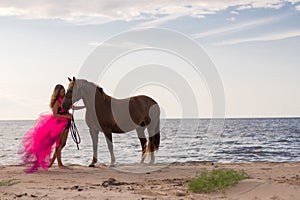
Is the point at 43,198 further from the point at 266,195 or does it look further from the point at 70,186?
the point at 266,195

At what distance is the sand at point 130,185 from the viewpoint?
275 inches

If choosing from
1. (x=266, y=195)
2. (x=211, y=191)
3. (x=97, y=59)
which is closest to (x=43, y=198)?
(x=211, y=191)

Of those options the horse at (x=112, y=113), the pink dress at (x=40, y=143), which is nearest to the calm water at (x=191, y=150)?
the horse at (x=112, y=113)

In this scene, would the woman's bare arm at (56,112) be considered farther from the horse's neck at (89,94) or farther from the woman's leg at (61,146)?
the horse's neck at (89,94)

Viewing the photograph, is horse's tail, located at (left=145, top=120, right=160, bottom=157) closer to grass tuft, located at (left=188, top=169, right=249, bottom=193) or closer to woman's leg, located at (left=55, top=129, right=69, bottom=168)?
woman's leg, located at (left=55, top=129, right=69, bottom=168)

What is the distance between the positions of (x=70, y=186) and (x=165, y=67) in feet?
14.4

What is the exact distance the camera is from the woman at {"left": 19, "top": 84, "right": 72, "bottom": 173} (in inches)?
401

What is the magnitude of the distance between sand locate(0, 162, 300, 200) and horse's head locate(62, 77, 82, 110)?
1.65 metres

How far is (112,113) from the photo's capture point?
11477 mm

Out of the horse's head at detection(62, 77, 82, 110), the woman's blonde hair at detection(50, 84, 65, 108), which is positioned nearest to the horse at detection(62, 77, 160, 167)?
the horse's head at detection(62, 77, 82, 110)

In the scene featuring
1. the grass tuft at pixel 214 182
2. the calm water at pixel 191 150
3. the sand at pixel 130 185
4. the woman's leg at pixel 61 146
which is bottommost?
the calm water at pixel 191 150

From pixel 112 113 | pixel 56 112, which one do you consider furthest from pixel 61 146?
pixel 112 113

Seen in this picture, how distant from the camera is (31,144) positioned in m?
10.2

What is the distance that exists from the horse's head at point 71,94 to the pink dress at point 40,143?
530 millimetres
